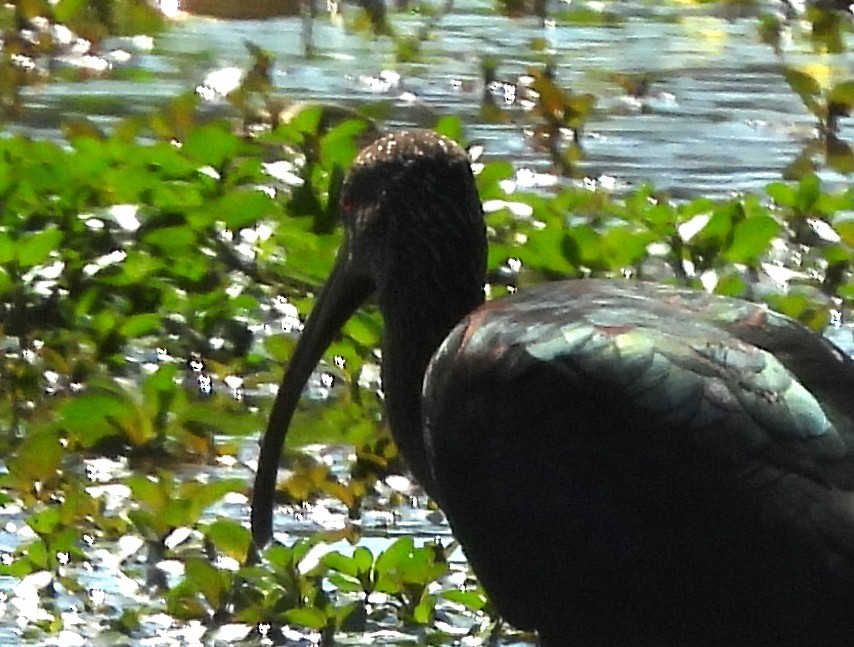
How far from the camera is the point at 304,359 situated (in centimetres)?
478

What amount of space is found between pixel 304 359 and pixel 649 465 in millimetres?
1046

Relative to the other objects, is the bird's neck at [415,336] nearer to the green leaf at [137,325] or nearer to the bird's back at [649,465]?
the bird's back at [649,465]

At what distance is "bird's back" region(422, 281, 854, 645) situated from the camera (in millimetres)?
3764

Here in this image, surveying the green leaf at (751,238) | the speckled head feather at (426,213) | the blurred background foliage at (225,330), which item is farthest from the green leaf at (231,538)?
the green leaf at (751,238)

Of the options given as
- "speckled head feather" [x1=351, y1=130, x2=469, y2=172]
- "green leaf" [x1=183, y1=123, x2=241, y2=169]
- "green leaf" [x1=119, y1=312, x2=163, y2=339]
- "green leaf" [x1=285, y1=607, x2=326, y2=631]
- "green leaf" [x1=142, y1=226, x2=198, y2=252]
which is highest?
"speckled head feather" [x1=351, y1=130, x2=469, y2=172]

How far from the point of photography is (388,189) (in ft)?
14.8

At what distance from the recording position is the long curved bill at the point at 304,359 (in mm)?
4676

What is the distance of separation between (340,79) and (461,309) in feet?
11.4

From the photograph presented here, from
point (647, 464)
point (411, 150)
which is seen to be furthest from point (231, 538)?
point (647, 464)

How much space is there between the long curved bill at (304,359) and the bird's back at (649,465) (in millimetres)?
531

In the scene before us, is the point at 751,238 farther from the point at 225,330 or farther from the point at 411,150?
the point at 411,150

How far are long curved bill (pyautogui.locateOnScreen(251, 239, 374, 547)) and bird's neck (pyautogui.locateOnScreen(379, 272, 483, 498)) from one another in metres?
0.15

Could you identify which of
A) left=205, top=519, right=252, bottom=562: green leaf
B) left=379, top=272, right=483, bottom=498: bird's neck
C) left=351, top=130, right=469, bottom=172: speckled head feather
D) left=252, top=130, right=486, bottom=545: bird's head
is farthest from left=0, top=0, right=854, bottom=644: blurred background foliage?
left=351, top=130, right=469, bottom=172: speckled head feather

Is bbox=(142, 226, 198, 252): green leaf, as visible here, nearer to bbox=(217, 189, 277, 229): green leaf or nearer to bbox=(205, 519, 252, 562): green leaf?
bbox=(217, 189, 277, 229): green leaf
